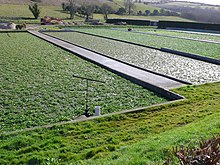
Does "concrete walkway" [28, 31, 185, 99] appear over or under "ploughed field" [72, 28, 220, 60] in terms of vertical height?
under

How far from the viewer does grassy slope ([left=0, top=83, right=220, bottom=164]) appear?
383 centimetres

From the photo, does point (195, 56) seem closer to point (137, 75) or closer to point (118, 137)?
point (137, 75)

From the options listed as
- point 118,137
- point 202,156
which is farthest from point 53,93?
point 202,156

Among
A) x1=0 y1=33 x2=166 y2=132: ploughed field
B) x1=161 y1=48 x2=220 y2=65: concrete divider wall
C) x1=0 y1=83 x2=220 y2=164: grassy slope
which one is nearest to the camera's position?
x1=0 y1=83 x2=220 y2=164: grassy slope

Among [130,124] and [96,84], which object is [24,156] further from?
[96,84]

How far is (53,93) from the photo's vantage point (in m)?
7.17

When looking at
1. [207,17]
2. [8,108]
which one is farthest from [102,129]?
[207,17]

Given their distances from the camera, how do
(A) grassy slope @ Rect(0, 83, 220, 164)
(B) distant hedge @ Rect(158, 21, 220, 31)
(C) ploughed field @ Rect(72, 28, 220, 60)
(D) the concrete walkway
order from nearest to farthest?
(A) grassy slope @ Rect(0, 83, 220, 164)
(D) the concrete walkway
(C) ploughed field @ Rect(72, 28, 220, 60)
(B) distant hedge @ Rect(158, 21, 220, 31)

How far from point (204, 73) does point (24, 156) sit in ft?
25.5

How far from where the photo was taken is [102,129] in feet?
16.4

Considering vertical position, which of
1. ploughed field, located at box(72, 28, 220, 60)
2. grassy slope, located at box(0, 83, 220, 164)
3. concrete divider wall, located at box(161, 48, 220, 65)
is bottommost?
grassy slope, located at box(0, 83, 220, 164)

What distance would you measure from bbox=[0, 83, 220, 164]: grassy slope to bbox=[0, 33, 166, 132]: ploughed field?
0.62 metres

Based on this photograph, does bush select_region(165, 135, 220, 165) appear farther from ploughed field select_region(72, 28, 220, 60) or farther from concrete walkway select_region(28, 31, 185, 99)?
ploughed field select_region(72, 28, 220, 60)

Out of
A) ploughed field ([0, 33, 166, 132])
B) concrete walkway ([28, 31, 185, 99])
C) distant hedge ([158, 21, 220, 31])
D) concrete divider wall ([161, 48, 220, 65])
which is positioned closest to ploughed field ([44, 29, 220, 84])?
concrete divider wall ([161, 48, 220, 65])
